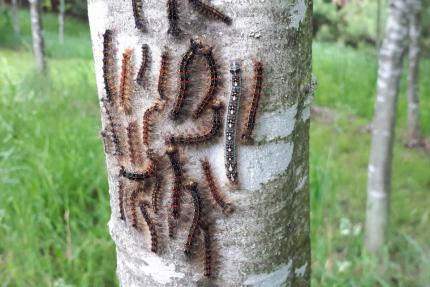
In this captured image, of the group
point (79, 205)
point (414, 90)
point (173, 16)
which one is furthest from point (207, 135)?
point (414, 90)

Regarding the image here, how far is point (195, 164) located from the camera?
45.3 inches

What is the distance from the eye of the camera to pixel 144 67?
1.11 m

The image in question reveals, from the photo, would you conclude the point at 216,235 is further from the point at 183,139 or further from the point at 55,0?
the point at 55,0

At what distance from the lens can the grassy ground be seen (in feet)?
9.75

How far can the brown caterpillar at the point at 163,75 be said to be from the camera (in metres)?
1.08

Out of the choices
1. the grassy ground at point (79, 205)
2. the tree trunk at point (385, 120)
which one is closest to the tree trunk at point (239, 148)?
the grassy ground at point (79, 205)

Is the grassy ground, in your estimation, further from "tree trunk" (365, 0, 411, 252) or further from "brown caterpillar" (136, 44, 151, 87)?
"brown caterpillar" (136, 44, 151, 87)

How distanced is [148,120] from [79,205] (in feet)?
8.51

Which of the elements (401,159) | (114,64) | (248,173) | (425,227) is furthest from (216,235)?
(401,159)

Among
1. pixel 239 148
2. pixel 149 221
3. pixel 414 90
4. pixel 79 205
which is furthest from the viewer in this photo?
pixel 414 90

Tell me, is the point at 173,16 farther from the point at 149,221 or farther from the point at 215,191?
the point at 149,221

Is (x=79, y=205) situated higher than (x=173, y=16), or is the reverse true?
(x=173, y=16)

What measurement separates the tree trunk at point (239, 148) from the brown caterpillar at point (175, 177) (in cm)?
1

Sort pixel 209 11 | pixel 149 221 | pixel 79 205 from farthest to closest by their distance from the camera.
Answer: pixel 79 205, pixel 149 221, pixel 209 11
